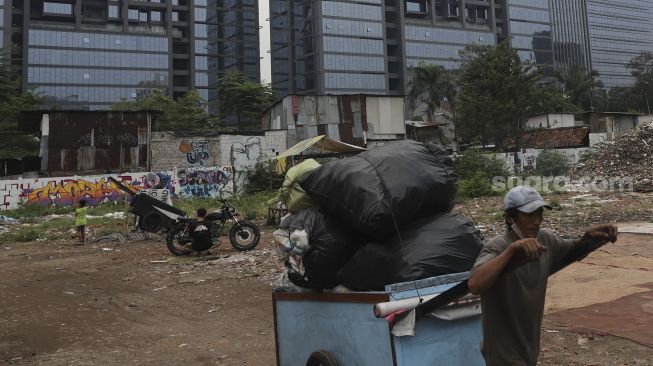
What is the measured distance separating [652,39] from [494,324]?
130 m

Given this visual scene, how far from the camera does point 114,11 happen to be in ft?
228

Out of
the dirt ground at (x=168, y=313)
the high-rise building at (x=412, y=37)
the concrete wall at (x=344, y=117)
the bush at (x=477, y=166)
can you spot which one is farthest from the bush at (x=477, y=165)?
the high-rise building at (x=412, y=37)

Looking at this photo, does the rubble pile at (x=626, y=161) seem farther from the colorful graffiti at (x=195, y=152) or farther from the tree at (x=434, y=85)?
the tree at (x=434, y=85)

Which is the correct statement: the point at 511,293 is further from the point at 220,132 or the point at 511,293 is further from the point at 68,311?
the point at 220,132

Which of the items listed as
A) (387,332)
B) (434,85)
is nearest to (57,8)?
(434,85)

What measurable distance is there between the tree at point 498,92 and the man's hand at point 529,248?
3330 centimetres

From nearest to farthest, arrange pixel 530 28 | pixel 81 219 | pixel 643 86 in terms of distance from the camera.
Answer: pixel 81 219 → pixel 643 86 → pixel 530 28

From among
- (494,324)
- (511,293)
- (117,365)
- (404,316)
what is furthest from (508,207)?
(117,365)

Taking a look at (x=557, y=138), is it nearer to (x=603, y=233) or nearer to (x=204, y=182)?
(x=204, y=182)

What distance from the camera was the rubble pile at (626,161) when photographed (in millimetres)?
16711

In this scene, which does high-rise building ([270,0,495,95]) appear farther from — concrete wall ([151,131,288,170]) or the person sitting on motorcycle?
the person sitting on motorcycle

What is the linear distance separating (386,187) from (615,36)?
121051mm

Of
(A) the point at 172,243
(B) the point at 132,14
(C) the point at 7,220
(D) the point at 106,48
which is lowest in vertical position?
(A) the point at 172,243

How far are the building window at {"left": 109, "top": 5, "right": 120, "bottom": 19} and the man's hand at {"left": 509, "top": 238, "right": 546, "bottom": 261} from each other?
258ft
